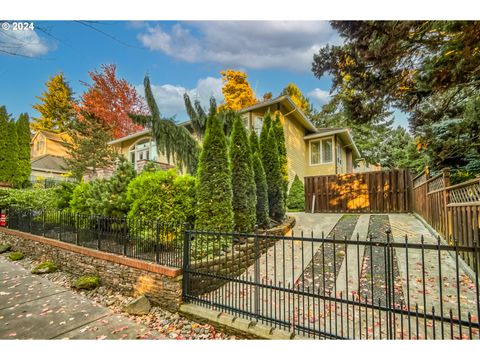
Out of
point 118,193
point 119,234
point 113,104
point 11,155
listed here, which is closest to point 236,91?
point 118,193

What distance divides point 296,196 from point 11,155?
42.6ft

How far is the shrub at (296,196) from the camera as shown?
34.4ft

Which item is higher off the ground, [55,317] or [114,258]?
[114,258]

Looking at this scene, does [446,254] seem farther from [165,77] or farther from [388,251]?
[165,77]

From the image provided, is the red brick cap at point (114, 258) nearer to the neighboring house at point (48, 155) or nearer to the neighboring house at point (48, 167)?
the neighboring house at point (48, 155)

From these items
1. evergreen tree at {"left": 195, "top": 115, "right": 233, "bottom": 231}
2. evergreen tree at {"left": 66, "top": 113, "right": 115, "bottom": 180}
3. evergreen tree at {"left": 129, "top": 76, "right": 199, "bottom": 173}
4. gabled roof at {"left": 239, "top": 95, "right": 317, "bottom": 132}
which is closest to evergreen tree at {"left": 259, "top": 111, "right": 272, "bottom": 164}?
evergreen tree at {"left": 129, "top": 76, "right": 199, "bottom": 173}

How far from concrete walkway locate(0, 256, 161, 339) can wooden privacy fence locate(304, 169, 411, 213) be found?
8076mm

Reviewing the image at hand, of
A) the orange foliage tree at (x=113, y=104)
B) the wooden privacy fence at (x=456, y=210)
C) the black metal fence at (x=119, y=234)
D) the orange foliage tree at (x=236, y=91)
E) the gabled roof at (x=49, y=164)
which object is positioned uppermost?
the orange foliage tree at (x=113, y=104)

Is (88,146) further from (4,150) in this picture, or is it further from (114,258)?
(114,258)

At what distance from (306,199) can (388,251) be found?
8.23 metres

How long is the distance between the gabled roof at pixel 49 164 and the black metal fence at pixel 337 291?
17.3 m

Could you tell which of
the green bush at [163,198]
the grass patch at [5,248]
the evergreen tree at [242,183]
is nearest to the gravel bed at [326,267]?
the evergreen tree at [242,183]

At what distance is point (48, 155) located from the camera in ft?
55.7
